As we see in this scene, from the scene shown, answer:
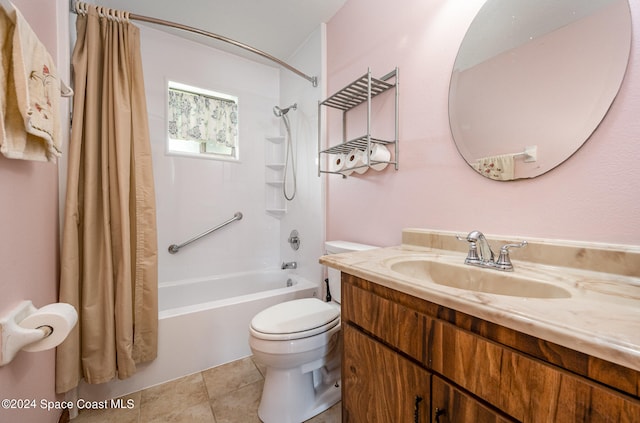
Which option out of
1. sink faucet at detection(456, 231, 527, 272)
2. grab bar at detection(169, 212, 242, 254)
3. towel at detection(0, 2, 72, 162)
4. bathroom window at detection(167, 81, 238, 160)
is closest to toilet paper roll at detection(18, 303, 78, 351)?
towel at detection(0, 2, 72, 162)

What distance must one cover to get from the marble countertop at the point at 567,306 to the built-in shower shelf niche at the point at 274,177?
1831 mm

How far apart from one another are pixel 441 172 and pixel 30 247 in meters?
1.68

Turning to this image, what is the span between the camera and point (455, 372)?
0.58 meters

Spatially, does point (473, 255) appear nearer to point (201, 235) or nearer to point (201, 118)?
point (201, 235)

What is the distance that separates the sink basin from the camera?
0.72m

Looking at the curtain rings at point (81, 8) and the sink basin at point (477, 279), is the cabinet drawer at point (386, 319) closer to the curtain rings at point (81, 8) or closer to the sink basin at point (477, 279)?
the sink basin at point (477, 279)

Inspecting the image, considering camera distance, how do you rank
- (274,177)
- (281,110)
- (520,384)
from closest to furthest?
(520,384) → (281,110) → (274,177)

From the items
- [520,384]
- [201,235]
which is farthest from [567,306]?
[201,235]

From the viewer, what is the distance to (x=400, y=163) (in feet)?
4.48

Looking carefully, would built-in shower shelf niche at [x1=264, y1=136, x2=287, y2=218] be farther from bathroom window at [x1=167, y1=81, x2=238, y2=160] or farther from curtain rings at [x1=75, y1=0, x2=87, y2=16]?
curtain rings at [x1=75, y1=0, x2=87, y2=16]

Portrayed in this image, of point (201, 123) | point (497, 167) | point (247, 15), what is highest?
point (247, 15)

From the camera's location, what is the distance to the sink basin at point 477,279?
720 millimetres

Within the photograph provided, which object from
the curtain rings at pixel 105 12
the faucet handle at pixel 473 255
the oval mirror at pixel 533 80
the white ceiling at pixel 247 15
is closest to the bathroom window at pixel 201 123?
the white ceiling at pixel 247 15

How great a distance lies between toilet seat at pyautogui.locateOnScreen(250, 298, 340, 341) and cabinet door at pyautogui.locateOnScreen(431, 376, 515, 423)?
0.63m
